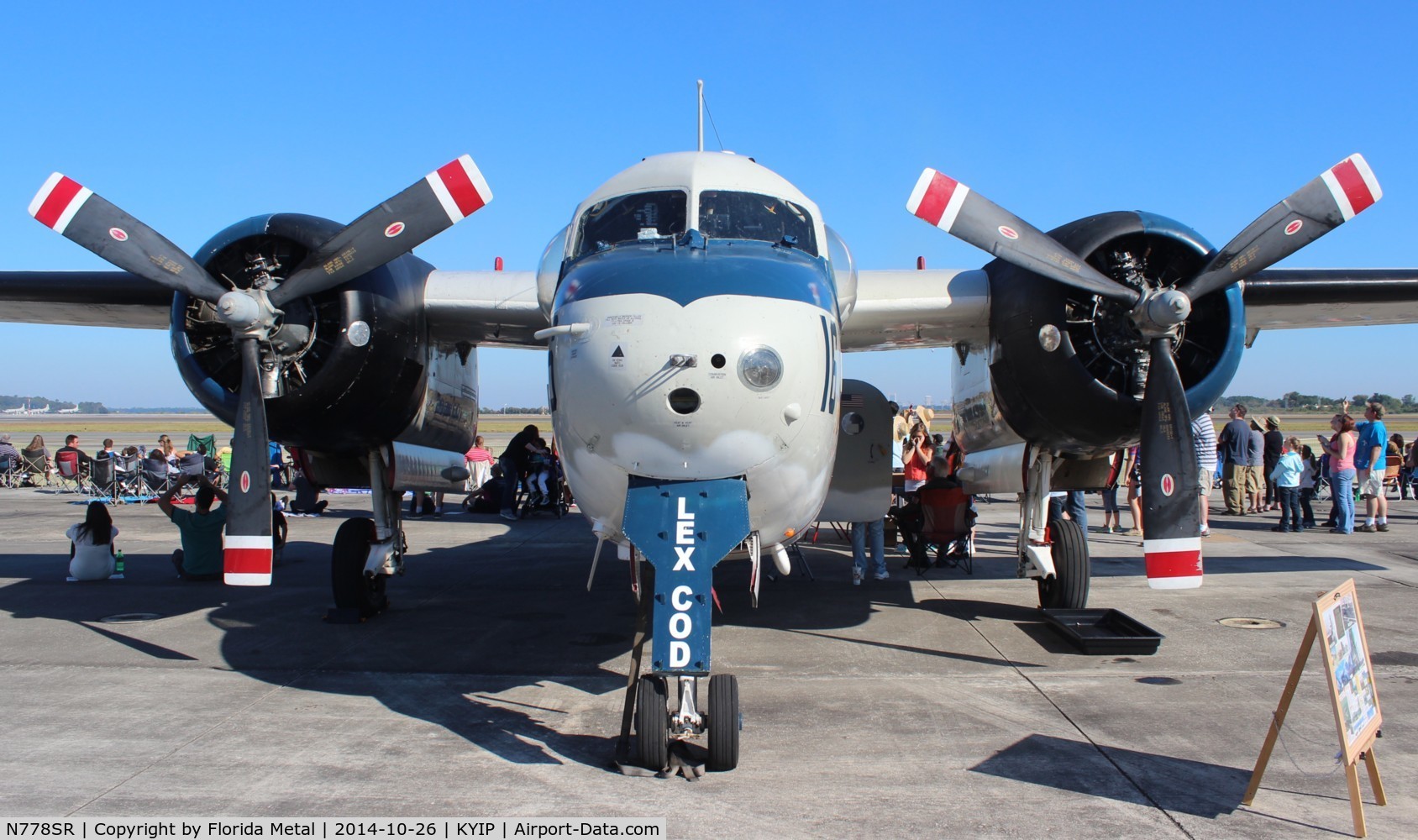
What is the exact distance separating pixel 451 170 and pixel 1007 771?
18.3 ft

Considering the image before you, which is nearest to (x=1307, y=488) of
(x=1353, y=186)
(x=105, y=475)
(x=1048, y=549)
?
(x=1048, y=549)

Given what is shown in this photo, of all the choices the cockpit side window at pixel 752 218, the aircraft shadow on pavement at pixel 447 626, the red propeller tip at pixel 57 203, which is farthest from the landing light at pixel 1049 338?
the red propeller tip at pixel 57 203

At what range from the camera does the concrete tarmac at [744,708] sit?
4.42 m

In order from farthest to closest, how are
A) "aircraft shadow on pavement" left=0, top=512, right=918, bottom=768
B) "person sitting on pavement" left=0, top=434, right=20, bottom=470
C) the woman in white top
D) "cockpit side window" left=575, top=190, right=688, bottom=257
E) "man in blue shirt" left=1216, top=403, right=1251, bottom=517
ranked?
"person sitting on pavement" left=0, top=434, right=20, bottom=470 → "man in blue shirt" left=1216, top=403, right=1251, bottom=517 → the woman in white top → "cockpit side window" left=575, top=190, right=688, bottom=257 → "aircraft shadow on pavement" left=0, top=512, right=918, bottom=768

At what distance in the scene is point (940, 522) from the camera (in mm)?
11109

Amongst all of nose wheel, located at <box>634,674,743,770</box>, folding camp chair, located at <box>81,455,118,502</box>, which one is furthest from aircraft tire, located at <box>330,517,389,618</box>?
folding camp chair, located at <box>81,455,118,502</box>

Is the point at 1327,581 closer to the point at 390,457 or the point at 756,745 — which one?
the point at 756,745

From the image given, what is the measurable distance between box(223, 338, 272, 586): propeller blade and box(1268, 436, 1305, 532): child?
14.6 m

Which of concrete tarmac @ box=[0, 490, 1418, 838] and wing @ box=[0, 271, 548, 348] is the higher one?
wing @ box=[0, 271, 548, 348]

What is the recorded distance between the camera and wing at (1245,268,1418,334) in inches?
340

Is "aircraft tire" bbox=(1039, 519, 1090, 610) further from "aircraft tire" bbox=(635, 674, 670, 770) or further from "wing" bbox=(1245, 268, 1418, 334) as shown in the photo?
"aircraft tire" bbox=(635, 674, 670, 770)

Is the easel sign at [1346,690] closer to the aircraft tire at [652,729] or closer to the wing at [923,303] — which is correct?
the aircraft tire at [652,729]

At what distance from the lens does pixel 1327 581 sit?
34.9 ft

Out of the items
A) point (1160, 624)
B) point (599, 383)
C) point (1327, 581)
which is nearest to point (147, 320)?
point (599, 383)
